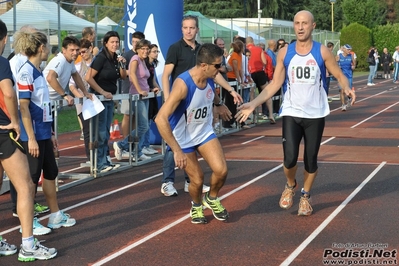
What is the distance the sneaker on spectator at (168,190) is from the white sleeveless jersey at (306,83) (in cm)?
199

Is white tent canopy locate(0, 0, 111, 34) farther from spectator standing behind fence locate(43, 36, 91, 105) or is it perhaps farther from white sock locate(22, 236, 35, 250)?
white sock locate(22, 236, 35, 250)

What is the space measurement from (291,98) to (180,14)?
677 centimetres

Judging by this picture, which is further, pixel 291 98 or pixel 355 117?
pixel 355 117

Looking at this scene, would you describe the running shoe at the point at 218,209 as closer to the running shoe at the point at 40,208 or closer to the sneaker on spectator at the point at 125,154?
the running shoe at the point at 40,208

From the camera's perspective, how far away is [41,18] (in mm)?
21500

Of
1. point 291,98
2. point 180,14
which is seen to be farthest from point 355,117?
point 291,98

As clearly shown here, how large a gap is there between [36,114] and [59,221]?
119cm

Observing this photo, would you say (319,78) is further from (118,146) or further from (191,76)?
(118,146)

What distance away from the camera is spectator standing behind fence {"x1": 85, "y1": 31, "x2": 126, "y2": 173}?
1124 cm

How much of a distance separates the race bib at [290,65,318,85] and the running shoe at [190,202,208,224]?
171 cm

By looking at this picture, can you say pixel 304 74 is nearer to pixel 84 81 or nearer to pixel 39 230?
pixel 39 230

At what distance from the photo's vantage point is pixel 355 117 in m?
21.0

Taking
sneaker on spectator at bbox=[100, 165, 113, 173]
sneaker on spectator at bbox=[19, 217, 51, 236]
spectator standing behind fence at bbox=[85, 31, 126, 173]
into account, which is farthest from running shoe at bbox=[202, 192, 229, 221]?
sneaker on spectator at bbox=[100, 165, 113, 173]

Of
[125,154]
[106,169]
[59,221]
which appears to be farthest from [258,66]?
[59,221]
